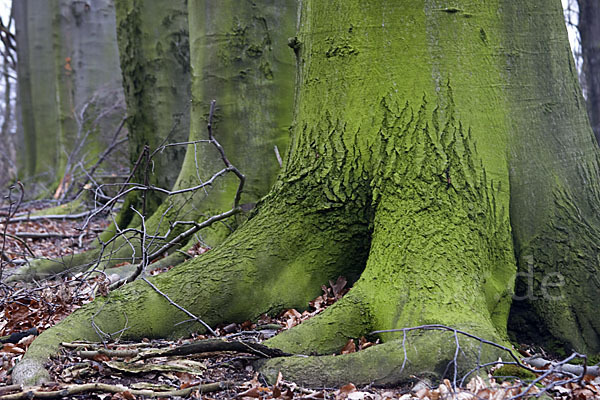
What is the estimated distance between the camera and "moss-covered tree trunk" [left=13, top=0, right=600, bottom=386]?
3244 mm

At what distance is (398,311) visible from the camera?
3.12 metres

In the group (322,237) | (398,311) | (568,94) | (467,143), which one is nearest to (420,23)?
(467,143)

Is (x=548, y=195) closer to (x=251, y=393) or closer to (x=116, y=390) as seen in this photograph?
(x=251, y=393)

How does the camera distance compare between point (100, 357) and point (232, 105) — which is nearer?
point (100, 357)

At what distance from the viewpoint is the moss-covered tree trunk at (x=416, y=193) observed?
324 cm

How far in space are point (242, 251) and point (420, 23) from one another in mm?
1786

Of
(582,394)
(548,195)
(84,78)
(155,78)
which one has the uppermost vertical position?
(84,78)

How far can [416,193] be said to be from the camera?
3.35 meters

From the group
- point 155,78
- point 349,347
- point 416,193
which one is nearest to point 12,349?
point 349,347

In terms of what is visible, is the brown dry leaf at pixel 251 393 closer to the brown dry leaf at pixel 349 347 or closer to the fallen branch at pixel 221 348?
the fallen branch at pixel 221 348

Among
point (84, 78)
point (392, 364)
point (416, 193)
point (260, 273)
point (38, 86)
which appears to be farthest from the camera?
point (38, 86)

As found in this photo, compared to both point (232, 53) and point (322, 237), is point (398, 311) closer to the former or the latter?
point (322, 237)

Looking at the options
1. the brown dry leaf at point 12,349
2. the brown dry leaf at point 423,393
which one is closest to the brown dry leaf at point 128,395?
the brown dry leaf at point 12,349

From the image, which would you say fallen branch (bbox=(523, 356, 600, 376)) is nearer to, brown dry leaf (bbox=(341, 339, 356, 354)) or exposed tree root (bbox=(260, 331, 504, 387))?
exposed tree root (bbox=(260, 331, 504, 387))
